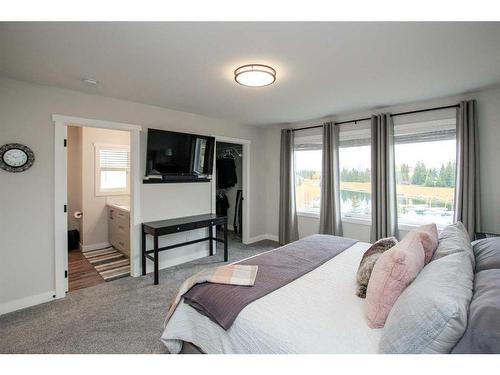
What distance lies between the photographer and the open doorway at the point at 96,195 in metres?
4.39

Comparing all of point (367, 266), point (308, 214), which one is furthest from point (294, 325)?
point (308, 214)

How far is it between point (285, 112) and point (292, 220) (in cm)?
203

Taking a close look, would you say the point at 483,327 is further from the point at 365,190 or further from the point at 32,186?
the point at 32,186

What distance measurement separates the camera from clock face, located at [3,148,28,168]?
2.47 metres

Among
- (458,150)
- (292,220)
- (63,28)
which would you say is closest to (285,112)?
(292,220)

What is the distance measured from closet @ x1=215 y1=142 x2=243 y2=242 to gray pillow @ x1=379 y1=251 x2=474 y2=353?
15.9ft

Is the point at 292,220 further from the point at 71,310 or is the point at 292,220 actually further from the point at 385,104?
the point at 71,310

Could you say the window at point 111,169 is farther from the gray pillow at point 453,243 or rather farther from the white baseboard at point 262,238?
the gray pillow at point 453,243

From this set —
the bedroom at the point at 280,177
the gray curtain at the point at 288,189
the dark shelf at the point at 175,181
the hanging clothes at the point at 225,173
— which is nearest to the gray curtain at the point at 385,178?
the bedroom at the point at 280,177

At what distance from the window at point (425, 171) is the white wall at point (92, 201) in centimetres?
499

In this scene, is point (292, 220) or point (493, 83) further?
point (292, 220)

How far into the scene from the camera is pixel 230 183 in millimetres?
6082
